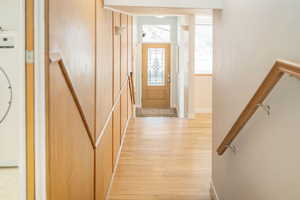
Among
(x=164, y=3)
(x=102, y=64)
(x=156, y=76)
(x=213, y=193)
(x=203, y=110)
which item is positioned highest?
(x=164, y=3)

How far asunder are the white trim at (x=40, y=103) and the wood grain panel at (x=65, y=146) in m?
0.04

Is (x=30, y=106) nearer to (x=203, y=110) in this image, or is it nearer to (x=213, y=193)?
(x=213, y=193)

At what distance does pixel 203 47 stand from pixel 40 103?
7.88 m

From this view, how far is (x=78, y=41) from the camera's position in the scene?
218 centimetres

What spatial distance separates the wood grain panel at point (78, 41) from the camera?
5.54 feet

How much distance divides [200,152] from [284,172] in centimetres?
371

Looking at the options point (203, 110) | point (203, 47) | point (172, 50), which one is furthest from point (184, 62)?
point (172, 50)

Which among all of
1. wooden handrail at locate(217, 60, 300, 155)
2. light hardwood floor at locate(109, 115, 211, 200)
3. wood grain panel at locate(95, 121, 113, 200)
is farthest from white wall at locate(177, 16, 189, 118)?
wooden handrail at locate(217, 60, 300, 155)

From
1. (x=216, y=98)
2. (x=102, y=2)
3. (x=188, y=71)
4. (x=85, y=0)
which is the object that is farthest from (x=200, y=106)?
(x=85, y=0)

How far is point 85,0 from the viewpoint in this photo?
7.80 feet

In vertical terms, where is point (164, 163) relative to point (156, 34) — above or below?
below

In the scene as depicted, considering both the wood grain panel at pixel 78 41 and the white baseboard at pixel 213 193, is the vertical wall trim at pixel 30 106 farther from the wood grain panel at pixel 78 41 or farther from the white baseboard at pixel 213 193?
the white baseboard at pixel 213 193
